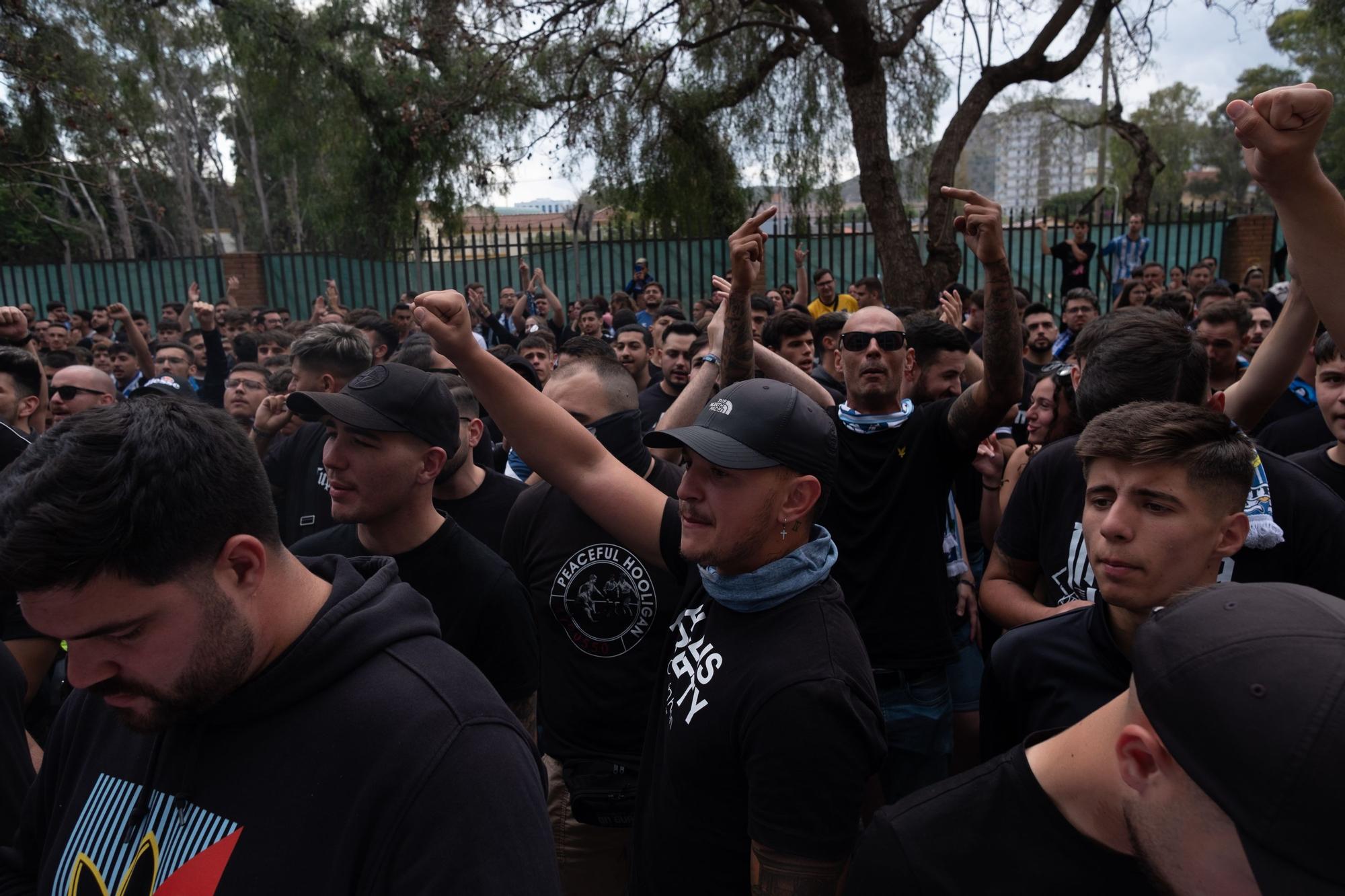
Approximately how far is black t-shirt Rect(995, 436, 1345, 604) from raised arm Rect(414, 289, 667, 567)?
115 cm

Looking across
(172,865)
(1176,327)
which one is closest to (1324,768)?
(172,865)

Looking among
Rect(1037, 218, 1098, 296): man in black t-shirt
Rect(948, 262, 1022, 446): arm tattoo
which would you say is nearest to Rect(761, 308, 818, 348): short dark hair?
Rect(948, 262, 1022, 446): arm tattoo

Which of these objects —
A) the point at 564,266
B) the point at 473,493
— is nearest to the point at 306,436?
the point at 473,493

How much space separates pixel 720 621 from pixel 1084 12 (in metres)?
15.2

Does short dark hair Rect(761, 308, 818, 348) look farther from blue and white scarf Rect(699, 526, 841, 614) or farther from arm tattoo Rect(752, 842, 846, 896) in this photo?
arm tattoo Rect(752, 842, 846, 896)

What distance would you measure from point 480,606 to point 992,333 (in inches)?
74.4

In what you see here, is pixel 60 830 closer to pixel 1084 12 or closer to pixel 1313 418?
pixel 1313 418

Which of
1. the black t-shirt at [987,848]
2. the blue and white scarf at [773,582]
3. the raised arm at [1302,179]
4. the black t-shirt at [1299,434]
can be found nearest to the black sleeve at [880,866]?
the black t-shirt at [987,848]

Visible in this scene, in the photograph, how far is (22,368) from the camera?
4.66m

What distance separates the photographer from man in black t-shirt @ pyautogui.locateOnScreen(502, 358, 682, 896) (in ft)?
10.0

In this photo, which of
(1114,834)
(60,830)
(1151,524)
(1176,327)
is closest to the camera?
(1114,834)

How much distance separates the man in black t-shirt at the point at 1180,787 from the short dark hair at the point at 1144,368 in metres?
1.62

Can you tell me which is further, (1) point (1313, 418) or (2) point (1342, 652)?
(1) point (1313, 418)

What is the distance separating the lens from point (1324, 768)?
3.15 ft
